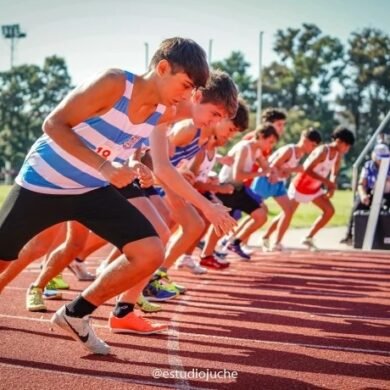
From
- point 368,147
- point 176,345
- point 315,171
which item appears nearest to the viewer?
point 176,345

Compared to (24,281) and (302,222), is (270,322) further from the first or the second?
(302,222)

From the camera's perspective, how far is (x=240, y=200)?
26.4ft

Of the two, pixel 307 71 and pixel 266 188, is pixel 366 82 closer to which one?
pixel 307 71

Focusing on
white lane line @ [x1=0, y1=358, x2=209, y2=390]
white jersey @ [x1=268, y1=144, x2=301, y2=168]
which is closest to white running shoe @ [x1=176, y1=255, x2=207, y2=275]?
white jersey @ [x1=268, y1=144, x2=301, y2=168]

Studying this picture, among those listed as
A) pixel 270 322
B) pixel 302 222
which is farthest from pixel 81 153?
pixel 302 222

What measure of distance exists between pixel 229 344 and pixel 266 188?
580 centimetres

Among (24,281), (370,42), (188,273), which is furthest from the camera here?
(370,42)

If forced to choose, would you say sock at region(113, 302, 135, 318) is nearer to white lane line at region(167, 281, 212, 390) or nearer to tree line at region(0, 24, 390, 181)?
white lane line at region(167, 281, 212, 390)

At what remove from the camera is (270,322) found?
172 inches

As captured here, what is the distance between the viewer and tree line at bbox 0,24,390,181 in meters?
58.4

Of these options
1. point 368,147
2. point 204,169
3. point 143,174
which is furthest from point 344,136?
point 143,174

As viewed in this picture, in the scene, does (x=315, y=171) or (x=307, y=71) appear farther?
(x=307, y=71)

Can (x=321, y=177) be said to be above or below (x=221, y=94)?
below

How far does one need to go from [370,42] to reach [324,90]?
682 cm
